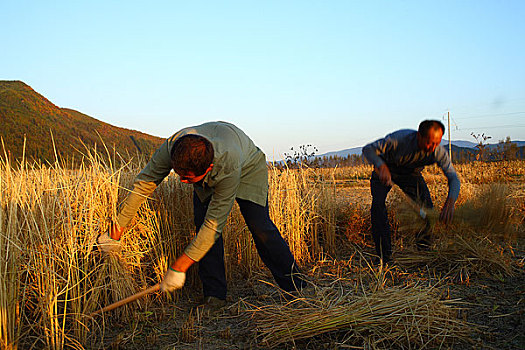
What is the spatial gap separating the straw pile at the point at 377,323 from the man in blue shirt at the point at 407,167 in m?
1.42

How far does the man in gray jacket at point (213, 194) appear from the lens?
7.32 ft

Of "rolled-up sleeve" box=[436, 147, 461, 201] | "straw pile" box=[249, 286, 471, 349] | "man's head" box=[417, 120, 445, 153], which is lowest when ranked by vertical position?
"straw pile" box=[249, 286, 471, 349]

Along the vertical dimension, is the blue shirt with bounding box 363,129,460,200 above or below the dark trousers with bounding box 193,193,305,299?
above

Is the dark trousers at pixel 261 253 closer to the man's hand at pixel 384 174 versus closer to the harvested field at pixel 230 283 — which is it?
the harvested field at pixel 230 283

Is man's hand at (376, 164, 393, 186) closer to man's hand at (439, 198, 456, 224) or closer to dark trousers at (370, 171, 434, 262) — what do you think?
dark trousers at (370, 171, 434, 262)

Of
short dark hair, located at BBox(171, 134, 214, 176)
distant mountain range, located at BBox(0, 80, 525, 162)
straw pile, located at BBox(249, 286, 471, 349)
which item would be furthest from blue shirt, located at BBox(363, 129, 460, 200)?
distant mountain range, located at BBox(0, 80, 525, 162)

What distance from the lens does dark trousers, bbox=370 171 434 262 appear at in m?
3.83

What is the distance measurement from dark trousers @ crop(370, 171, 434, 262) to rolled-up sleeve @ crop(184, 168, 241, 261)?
1920 mm

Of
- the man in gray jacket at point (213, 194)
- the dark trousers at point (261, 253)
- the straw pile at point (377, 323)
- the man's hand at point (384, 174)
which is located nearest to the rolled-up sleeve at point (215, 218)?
the man in gray jacket at point (213, 194)

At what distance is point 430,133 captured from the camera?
3.30m

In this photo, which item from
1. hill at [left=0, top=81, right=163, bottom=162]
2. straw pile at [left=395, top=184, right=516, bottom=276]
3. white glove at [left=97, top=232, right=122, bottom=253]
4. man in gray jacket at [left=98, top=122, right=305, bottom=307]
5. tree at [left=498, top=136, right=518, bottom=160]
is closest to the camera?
man in gray jacket at [left=98, top=122, right=305, bottom=307]

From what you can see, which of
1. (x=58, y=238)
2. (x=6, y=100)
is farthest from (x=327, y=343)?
(x=6, y=100)

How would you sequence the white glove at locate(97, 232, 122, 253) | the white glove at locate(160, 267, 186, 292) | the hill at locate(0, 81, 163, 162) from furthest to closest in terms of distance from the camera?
the hill at locate(0, 81, 163, 162) < the white glove at locate(97, 232, 122, 253) < the white glove at locate(160, 267, 186, 292)

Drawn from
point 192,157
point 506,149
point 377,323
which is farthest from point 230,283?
point 506,149
